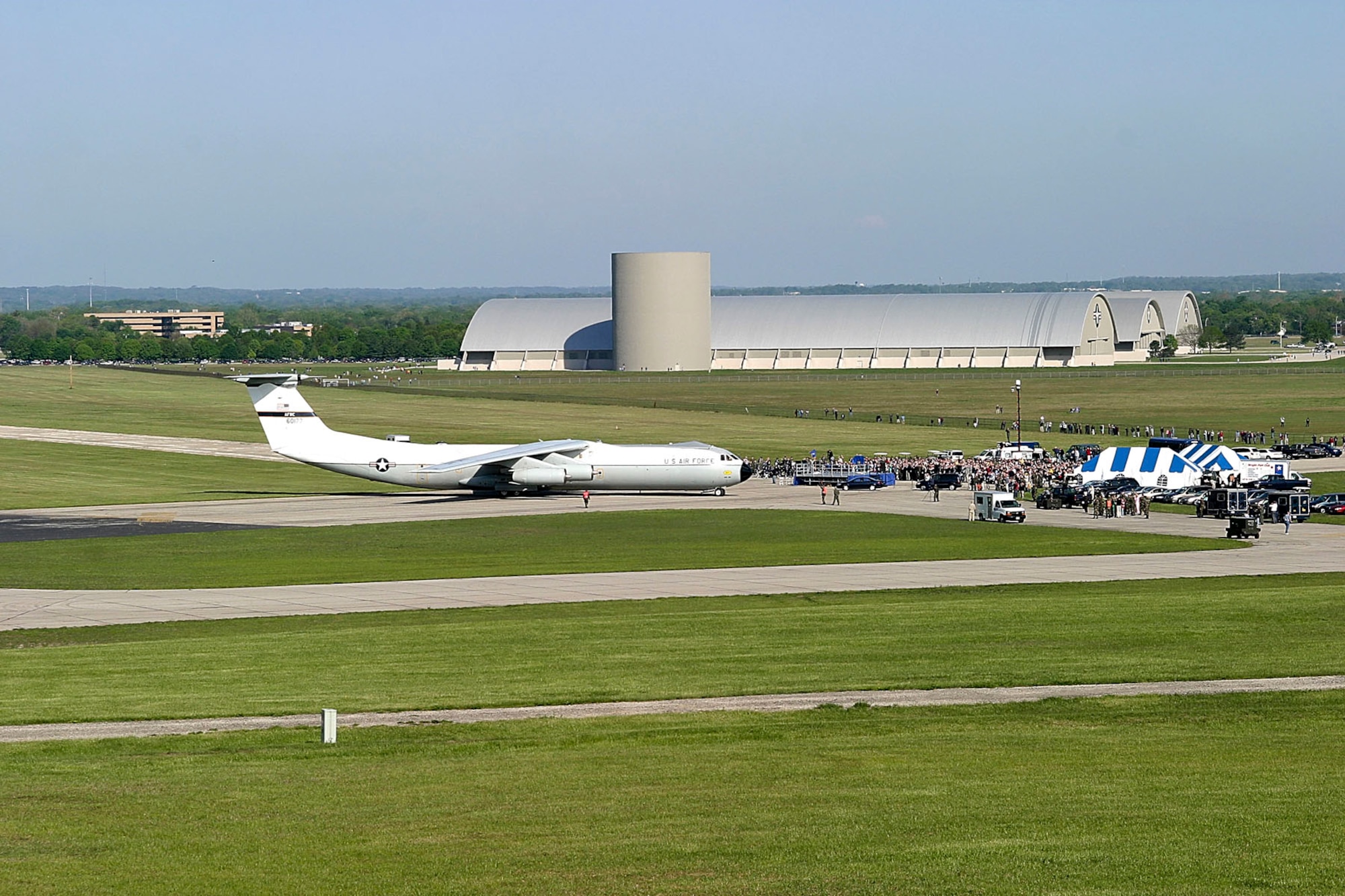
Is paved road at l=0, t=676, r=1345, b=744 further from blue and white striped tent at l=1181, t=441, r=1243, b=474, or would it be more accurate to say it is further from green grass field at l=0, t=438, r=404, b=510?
green grass field at l=0, t=438, r=404, b=510

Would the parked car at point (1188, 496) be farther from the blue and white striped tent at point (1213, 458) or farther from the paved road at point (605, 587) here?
the paved road at point (605, 587)

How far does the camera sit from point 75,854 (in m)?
15.6

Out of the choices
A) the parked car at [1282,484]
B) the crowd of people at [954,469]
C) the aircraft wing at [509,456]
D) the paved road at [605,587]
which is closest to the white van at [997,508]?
the crowd of people at [954,469]

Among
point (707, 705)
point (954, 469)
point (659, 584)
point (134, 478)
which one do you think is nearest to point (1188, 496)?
point (954, 469)

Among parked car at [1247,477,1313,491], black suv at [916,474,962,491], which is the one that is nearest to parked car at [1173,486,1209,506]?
parked car at [1247,477,1313,491]

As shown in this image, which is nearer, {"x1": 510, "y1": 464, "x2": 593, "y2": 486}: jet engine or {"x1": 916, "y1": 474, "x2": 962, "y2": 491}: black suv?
{"x1": 510, "y1": 464, "x2": 593, "y2": 486}: jet engine

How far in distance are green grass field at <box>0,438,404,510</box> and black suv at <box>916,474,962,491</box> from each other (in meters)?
27.7

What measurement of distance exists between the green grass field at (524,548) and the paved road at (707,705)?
2097 centimetres

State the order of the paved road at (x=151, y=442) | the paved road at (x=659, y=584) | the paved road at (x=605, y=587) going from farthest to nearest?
the paved road at (x=151, y=442)
the paved road at (x=659, y=584)
the paved road at (x=605, y=587)

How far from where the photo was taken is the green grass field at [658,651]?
2783 cm

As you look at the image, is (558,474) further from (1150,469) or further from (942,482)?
(1150,469)

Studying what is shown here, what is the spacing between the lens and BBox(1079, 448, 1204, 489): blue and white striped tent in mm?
76125

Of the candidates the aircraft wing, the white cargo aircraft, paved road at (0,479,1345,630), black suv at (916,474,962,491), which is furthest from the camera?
black suv at (916,474,962,491)

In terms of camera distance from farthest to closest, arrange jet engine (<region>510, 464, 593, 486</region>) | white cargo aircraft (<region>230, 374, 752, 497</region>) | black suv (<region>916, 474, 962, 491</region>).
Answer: black suv (<region>916, 474, 962, 491</region>)
jet engine (<region>510, 464, 593, 486</region>)
white cargo aircraft (<region>230, 374, 752, 497</region>)
